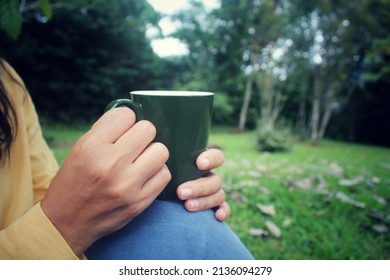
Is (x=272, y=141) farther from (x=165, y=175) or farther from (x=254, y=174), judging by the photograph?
(x=165, y=175)

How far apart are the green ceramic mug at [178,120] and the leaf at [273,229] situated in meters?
0.88

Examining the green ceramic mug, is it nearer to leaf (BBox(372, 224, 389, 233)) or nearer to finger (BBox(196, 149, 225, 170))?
finger (BBox(196, 149, 225, 170))

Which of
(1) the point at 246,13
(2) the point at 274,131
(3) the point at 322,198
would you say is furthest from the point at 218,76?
(3) the point at 322,198

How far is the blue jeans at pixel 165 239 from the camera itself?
0.49 m

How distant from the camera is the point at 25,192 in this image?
1.82 ft

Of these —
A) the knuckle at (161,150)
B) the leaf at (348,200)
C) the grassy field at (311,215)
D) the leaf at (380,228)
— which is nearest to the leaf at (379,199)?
the grassy field at (311,215)

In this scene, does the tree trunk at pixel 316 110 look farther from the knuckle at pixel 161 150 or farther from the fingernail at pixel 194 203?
the knuckle at pixel 161 150

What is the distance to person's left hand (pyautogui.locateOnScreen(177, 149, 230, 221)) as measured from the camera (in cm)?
51

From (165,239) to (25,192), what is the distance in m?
0.31

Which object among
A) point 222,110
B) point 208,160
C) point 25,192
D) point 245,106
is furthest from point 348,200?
point 245,106

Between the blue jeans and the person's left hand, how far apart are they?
0.02 m

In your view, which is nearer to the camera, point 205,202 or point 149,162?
point 149,162
